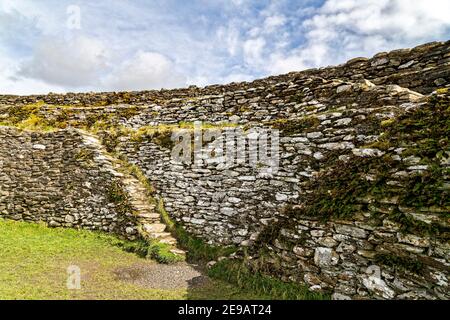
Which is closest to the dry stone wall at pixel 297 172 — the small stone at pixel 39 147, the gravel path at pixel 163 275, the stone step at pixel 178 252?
the small stone at pixel 39 147

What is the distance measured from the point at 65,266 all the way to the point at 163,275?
3.00m

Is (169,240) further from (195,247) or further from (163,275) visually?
(163,275)

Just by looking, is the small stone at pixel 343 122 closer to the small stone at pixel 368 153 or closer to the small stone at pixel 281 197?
the small stone at pixel 368 153

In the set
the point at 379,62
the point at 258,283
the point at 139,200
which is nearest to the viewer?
the point at 258,283

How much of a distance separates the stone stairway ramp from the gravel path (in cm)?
77

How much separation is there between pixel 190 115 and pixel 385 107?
8954 millimetres

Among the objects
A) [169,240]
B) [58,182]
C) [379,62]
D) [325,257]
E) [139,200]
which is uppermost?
[379,62]

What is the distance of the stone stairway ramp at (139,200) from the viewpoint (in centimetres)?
Answer: 938

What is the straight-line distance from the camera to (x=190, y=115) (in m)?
13.7

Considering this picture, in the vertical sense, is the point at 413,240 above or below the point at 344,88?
below

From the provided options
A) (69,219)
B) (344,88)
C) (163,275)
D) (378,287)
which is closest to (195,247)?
(163,275)

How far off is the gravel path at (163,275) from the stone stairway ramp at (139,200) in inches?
30.4

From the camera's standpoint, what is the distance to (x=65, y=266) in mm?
8062
